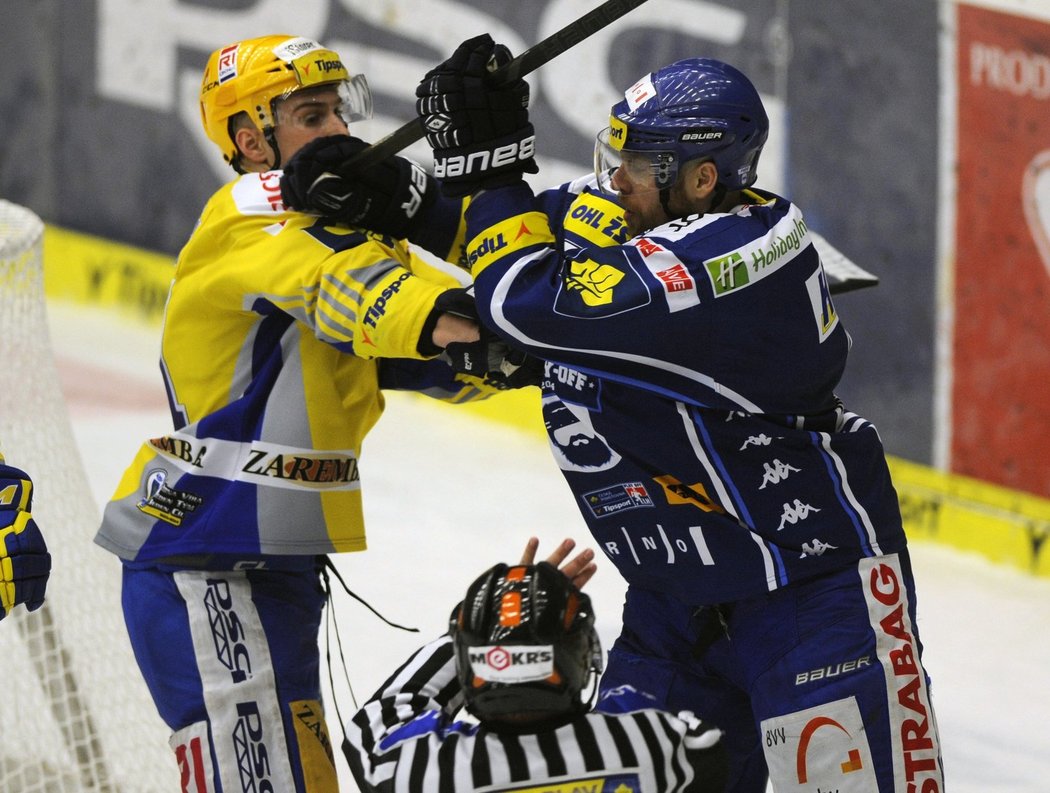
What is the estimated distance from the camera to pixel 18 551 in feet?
9.56

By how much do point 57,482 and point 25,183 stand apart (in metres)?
4.94

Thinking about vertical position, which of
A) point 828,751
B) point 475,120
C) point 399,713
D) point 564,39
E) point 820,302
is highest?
point 564,39

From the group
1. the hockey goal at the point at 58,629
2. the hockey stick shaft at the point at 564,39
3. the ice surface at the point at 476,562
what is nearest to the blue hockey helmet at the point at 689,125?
the hockey stick shaft at the point at 564,39

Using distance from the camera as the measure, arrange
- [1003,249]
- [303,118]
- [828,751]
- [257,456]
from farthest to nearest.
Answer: [1003,249] → [303,118] → [257,456] → [828,751]

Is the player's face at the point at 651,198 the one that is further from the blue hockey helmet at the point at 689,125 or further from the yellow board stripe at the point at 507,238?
the yellow board stripe at the point at 507,238

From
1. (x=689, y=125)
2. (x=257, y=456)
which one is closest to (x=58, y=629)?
(x=257, y=456)

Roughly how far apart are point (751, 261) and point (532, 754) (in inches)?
31.0

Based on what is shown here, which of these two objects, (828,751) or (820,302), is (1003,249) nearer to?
(820,302)

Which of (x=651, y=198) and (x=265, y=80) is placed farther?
(x=265, y=80)

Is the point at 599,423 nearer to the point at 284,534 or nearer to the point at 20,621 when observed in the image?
the point at 284,534

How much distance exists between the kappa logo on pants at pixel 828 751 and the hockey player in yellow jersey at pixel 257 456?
0.84 m

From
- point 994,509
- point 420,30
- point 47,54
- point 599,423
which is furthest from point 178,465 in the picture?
point 47,54

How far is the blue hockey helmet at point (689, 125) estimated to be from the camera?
2.56 meters

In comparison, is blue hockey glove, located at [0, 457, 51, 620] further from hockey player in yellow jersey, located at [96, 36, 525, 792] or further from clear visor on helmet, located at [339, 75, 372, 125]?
clear visor on helmet, located at [339, 75, 372, 125]
